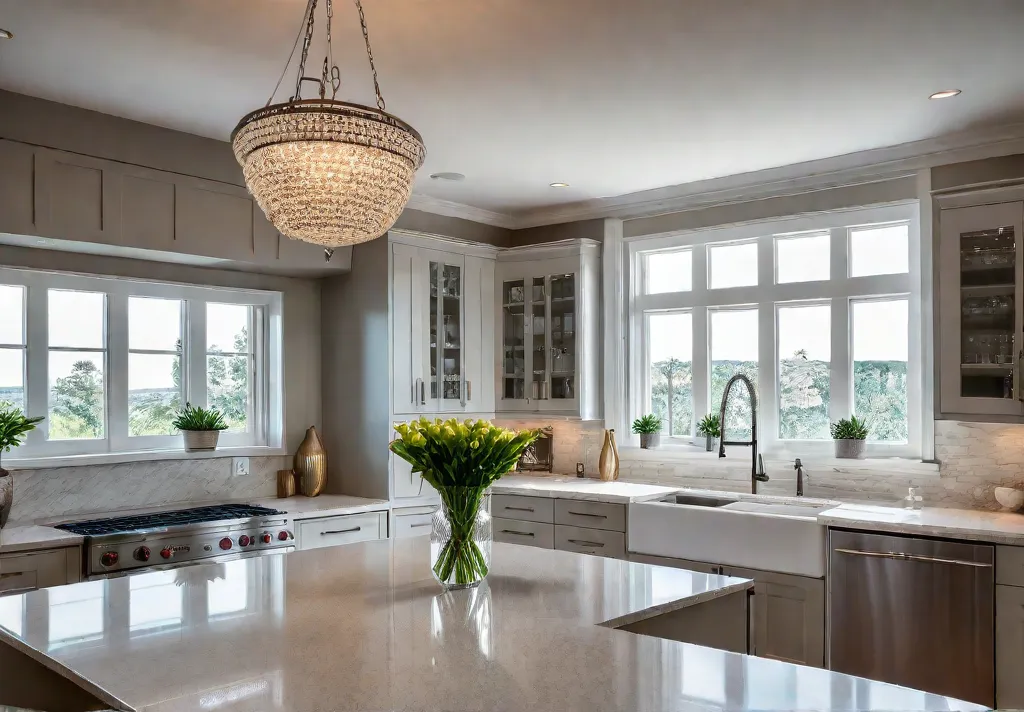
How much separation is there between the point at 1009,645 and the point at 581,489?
2101 millimetres

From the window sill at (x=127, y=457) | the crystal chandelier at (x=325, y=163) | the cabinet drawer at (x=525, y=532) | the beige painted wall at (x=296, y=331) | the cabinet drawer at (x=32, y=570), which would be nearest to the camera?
the crystal chandelier at (x=325, y=163)

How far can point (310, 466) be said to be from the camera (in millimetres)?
4707

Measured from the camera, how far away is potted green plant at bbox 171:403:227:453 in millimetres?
4270

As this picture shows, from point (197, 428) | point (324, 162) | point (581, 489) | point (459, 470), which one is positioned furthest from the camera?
point (581, 489)

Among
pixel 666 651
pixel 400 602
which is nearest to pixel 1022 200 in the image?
pixel 666 651

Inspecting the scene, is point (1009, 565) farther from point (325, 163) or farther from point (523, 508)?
point (325, 163)

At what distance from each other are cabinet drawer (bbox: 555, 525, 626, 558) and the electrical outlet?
178 cm

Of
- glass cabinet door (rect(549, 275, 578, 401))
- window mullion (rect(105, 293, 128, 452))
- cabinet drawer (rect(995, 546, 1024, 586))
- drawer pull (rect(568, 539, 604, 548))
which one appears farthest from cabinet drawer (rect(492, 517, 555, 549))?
cabinet drawer (rect(995, 546, 1024, 586))

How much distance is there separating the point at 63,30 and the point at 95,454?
2104mm

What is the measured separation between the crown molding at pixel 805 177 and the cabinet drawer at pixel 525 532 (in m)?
2.00

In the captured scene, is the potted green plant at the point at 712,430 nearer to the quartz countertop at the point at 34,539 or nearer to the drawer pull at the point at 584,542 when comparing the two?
the drawer pull at the point at 584,542

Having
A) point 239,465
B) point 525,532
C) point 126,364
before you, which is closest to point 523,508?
point 525,532

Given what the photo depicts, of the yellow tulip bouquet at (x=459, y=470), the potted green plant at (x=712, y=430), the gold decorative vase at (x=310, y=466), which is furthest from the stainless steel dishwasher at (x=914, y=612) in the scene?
the gold decorative vase at (x=310, y=466)

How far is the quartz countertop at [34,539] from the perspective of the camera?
123 inches
